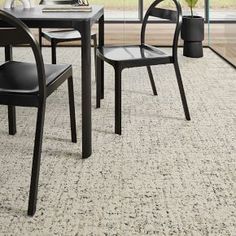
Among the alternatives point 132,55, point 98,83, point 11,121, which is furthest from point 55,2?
point 11,121

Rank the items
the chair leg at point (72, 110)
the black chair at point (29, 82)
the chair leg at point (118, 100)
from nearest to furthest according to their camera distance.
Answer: the black chair at point (29, 82) → the chair leg at point (72, 110) → the chair leg at point (118, 100)

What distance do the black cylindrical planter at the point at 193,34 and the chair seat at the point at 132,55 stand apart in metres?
1.57

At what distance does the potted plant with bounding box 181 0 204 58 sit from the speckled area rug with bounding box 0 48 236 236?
1.28 meters

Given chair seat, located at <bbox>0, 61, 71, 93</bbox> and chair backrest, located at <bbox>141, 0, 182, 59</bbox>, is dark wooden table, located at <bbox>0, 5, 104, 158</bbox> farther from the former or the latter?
chair backrest, located at <bbox>141, 0, 182, 59</bbox>

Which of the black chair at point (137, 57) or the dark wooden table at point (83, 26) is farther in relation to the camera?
the black chair at point (137, 57)

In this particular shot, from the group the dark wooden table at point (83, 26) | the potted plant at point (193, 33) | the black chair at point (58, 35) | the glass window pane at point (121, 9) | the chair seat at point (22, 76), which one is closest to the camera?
the chair seat at point (22, 76)

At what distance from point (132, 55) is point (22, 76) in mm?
743

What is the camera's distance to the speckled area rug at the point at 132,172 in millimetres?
1299

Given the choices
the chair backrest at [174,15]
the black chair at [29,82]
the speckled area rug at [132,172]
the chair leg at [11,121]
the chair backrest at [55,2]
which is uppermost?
the chair backrest at [55,2]

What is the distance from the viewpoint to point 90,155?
5.86 ft

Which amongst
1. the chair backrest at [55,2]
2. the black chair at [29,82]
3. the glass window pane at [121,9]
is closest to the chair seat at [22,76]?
the black chair at [29,82]

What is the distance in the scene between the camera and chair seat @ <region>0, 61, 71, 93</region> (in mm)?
1400

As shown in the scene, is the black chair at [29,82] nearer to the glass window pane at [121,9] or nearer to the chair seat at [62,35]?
the chair seat at [62,35]

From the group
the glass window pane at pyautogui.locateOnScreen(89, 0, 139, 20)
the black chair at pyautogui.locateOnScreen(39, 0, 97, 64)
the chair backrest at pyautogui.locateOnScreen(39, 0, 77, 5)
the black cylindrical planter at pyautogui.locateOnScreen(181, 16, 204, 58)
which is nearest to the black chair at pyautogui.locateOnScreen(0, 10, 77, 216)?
the black chair at pyautogui.locateOnScreen(39, 0, 97, 64)
